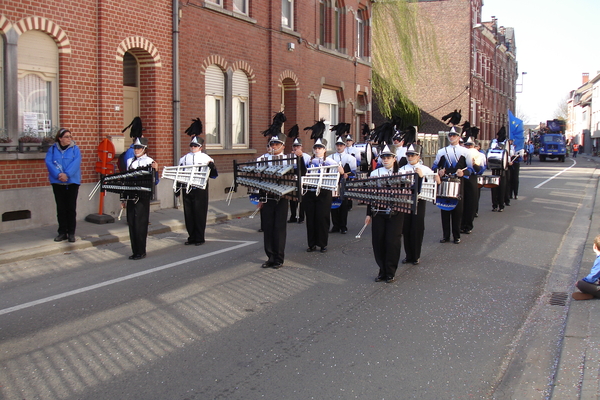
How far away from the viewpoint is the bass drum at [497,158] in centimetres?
1666

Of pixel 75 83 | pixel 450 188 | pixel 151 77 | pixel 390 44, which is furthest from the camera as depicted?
pixel 390 44

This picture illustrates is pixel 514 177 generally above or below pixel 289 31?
below

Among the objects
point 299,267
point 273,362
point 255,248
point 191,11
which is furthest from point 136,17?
point 273,362

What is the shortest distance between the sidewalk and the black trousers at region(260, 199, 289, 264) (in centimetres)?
363

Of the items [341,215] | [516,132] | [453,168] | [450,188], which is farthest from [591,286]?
[516,132]

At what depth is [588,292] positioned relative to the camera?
7.07 m

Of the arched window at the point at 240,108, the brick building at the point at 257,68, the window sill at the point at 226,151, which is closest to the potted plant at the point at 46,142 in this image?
the brick building at the point at 257,68

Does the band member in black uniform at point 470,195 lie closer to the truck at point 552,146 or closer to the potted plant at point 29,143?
the potted plant at point 29,143

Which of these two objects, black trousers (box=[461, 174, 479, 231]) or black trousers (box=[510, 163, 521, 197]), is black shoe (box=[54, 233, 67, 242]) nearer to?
black trousers (box=[461, 174, 479, 231])

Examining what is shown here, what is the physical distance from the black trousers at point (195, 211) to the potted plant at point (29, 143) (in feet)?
11.0

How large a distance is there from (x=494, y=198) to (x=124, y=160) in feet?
31.1

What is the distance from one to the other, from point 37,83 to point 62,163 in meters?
2.94

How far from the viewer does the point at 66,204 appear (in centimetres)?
1064

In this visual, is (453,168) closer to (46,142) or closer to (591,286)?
(591,286)
